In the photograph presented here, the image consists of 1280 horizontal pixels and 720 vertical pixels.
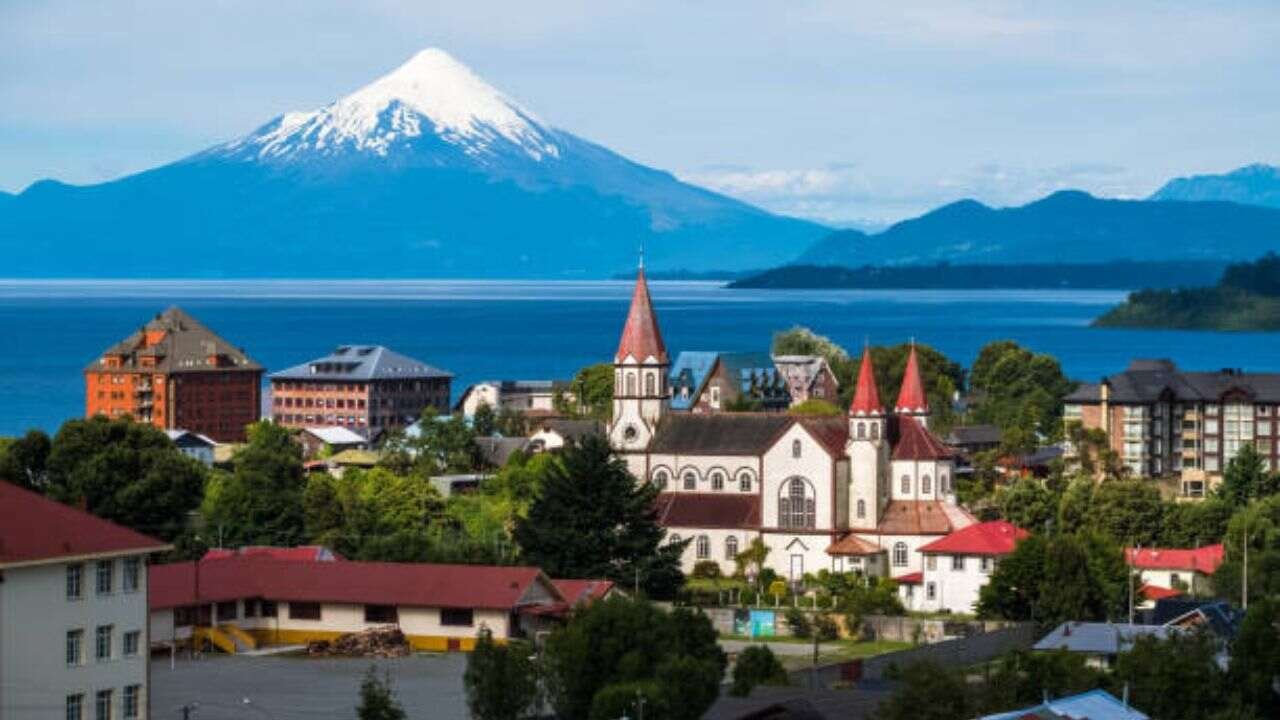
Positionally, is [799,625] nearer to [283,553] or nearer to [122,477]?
[283,553]

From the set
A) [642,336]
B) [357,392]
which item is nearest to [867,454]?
[642,336]

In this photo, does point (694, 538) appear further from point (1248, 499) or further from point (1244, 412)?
point (1244, 412)

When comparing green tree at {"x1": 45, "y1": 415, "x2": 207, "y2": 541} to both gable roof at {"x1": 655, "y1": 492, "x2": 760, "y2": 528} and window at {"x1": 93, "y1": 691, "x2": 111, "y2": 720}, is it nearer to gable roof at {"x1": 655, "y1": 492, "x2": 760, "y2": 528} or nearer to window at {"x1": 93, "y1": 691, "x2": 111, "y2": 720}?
gable roof at {"x1": 655, "y1": 492, "x2": 760, "y2": 528}

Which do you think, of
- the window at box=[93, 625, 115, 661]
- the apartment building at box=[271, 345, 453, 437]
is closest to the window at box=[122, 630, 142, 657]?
the window at box=[93, 625, 115, 661]

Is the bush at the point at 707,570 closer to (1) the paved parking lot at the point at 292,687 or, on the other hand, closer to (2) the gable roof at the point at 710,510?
(2) the gable roof at the point at 710,510

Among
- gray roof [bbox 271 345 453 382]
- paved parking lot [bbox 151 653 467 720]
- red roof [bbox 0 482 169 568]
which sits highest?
gray roof [bbox 271 345 453 382]

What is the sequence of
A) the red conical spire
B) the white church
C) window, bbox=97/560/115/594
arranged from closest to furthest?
window, bbox=97/560/115/594, the white church, the red conical spire

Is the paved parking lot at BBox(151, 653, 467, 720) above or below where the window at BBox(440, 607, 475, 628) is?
below
